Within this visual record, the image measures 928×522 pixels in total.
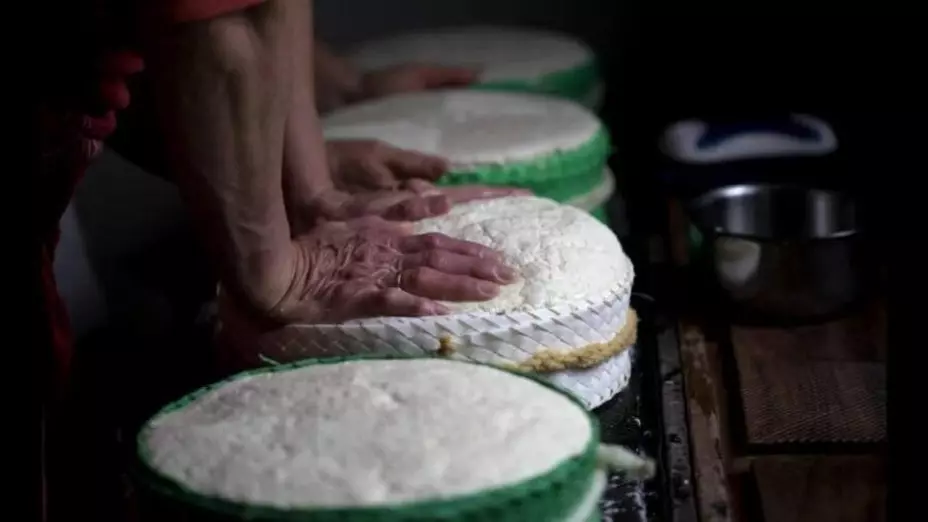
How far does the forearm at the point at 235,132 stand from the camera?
1175 mm

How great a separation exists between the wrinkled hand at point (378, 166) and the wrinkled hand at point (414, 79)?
1.56 ft

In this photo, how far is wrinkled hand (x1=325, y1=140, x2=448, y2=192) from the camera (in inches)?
64.4

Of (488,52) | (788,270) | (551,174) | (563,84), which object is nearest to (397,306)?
(551,174)

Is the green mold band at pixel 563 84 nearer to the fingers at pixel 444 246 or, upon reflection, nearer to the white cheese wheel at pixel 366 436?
the fingers at pixel 444 246

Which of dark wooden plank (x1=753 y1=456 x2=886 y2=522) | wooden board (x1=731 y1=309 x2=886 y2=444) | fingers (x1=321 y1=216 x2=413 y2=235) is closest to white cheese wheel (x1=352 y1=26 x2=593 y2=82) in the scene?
wooden board (x1=731 y1=309 x2=886 y2=444)

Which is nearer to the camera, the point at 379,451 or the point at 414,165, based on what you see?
the point at 379,451

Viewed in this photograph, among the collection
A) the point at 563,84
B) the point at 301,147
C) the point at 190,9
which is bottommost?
the point at 563,84

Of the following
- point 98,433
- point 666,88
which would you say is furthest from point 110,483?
point 666,88

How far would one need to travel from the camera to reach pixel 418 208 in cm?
149

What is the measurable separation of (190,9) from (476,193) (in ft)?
1.74

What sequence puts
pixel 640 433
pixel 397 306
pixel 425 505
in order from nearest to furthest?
1. pixel 425 505
2. pixel 397 306
3. pixel 640 433

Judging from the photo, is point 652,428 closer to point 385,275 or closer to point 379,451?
point 385,275

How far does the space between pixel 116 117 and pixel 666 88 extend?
5.04ft

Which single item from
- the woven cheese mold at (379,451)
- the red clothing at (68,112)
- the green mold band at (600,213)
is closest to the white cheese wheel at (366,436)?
the woven cheese mold at (379,451)
